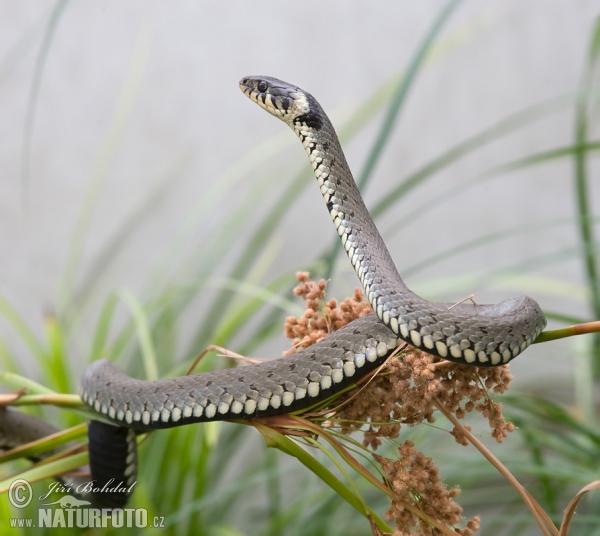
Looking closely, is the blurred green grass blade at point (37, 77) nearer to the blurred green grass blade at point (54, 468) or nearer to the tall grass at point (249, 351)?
the tall grass at point (249, 351)

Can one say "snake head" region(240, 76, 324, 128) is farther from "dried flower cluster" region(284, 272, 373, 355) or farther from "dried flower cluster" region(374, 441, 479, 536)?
"dried flower cluster" region(374, 441, 479, 536)

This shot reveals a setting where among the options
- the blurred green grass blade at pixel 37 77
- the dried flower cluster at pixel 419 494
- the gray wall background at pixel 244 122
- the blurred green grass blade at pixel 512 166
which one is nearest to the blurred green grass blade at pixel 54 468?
the dried flower cluster at pixel 419 494

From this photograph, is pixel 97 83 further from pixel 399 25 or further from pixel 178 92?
pixel 399 25

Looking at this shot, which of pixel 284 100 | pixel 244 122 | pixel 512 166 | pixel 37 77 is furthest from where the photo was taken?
pixel 244 122

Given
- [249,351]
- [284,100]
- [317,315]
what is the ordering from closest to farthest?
[317,315]
[284,100]
[249,351]

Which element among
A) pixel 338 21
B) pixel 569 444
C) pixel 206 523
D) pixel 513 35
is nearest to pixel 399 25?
pixel 338 21

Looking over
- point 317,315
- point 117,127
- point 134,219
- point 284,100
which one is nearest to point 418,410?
point 317,315

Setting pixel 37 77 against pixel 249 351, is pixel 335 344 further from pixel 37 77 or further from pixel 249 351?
pixel 249 351

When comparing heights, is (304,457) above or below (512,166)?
A: below

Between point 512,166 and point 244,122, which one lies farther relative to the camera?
point 244,122
